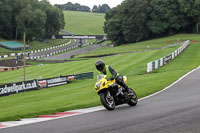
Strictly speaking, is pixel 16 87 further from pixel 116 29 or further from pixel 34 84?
pixel 116 29

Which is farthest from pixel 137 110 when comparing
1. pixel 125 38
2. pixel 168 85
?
pixel 125 38

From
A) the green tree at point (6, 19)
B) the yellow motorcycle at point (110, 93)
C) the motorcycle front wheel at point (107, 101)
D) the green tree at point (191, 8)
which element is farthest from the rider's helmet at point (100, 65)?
the green tree at point (6, 19)

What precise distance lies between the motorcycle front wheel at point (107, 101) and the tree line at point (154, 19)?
303 feet

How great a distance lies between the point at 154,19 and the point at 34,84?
7546 centimetres

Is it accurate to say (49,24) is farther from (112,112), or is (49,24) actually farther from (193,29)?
(112,112)

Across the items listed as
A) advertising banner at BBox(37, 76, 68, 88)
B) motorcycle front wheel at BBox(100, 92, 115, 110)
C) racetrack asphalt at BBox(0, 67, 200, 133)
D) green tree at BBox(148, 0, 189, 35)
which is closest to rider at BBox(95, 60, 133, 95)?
motorcycle front wheel at BBox(100, 92, 115, 110)

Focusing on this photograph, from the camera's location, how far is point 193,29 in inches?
4311

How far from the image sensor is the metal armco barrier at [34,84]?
3149 centimetres

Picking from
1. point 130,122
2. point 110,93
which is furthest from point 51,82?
point 130,122

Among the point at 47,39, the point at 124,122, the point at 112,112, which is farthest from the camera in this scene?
the point at 47,39

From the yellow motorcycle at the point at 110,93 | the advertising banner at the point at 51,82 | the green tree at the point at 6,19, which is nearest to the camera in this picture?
the yellow motorcycle at the point at 110,93

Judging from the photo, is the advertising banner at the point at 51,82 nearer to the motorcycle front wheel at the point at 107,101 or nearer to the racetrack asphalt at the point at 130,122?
the motorcycle front wheel at the point at 107,101

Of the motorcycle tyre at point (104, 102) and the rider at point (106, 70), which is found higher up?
the rider at point (106, 70)

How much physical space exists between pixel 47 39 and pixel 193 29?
52.0 m
